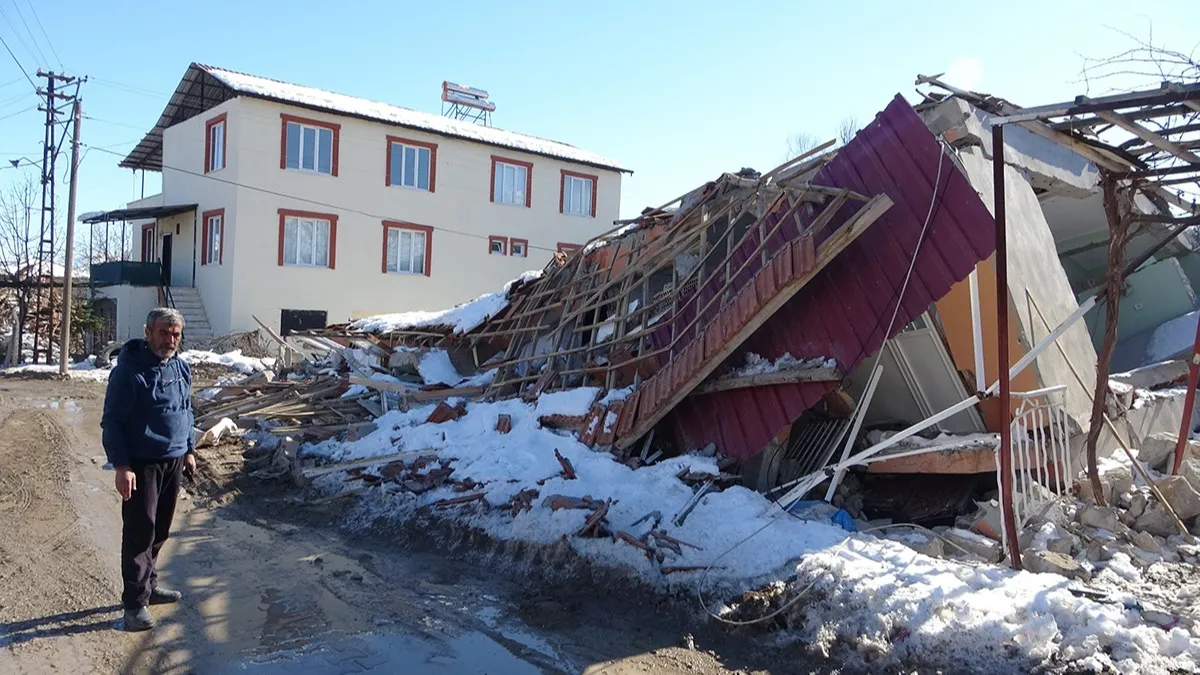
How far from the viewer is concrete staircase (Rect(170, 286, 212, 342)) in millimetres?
24516

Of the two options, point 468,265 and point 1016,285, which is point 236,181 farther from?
point 1016,285

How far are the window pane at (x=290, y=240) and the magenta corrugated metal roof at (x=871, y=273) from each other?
2071cm

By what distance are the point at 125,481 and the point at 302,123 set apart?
22695 mm

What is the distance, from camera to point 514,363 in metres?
10.1

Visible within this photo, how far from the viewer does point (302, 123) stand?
2486cm

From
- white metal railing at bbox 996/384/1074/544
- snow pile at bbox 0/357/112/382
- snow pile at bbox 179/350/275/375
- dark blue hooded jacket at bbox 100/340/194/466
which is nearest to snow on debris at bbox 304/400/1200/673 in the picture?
white metal railing at bbox 996/384/1074/544

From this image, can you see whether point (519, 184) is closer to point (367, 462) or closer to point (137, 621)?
point (367, 462)

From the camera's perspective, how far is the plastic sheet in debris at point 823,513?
20.1 ft

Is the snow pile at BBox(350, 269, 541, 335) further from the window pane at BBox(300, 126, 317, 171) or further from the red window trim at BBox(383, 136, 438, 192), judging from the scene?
the red window trim at BBox(383, 136, 438, 192)

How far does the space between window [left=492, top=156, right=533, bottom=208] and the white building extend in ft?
0.15

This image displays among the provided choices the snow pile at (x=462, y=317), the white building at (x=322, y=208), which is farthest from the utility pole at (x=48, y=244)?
the snow pile at (x=462, y=317)

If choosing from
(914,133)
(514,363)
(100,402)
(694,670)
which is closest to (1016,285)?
(914,133)

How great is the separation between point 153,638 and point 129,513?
0.74 metres

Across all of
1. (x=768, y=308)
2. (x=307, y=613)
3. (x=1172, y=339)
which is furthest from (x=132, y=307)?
(x=1172, y=339)
